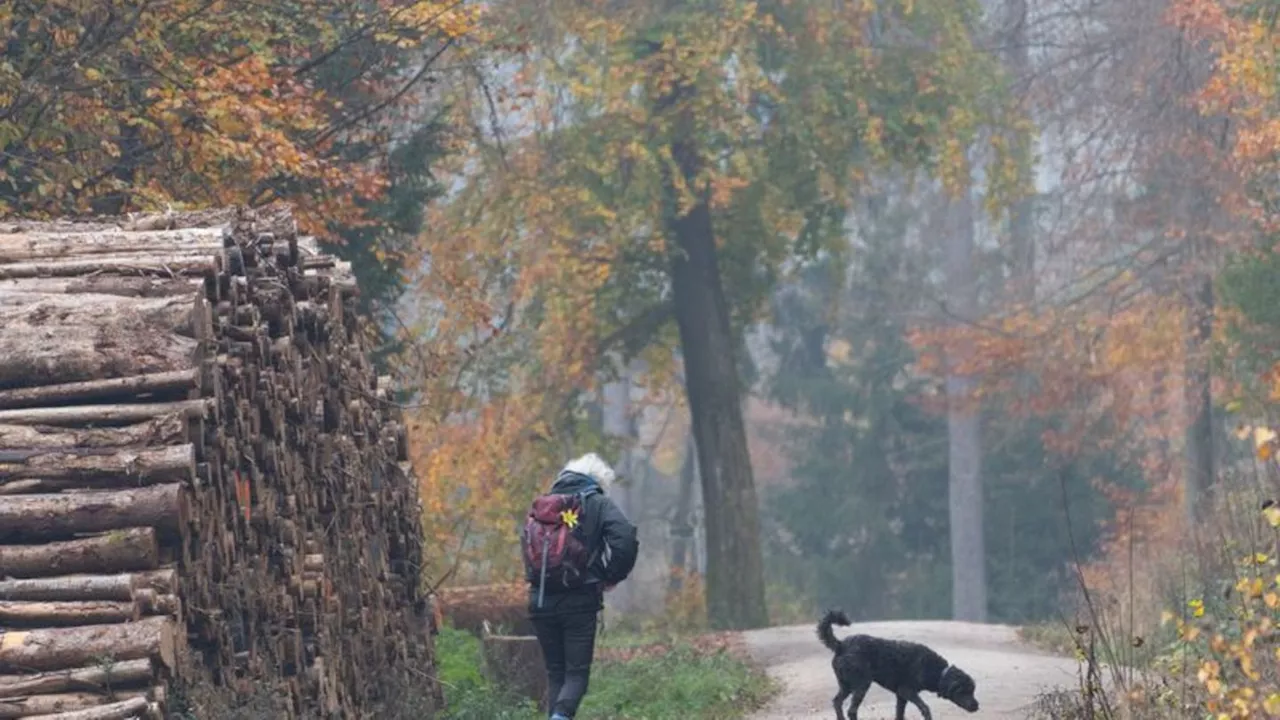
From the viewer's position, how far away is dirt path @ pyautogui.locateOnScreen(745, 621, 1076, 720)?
668 inches

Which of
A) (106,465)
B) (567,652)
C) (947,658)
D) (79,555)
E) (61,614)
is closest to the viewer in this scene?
(61,614)

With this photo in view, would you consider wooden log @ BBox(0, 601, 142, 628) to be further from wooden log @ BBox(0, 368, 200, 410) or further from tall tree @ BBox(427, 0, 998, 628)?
tall tree @ BBox(427, 0, 998, 628)

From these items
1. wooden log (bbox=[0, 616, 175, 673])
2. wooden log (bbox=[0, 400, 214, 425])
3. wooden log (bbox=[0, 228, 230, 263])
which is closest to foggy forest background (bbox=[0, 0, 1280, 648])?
wooden log (bbox=[0, 228, 230, 263])

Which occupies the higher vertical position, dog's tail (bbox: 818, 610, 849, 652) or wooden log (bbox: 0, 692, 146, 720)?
dog's tail (bbox: 818, 610, 849, 652)

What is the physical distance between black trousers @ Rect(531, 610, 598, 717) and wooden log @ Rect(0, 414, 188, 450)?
329 cm

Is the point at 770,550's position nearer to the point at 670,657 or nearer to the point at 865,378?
the point at 865,378

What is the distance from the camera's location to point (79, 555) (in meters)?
10.0

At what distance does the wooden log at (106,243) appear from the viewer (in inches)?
456

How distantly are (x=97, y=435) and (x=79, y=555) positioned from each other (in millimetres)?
635

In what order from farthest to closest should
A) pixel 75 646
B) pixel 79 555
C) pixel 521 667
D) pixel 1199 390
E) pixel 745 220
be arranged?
pixel 1199 390 → pixel 745 220 → pixel 521 667 → pixel 79 555 → pixel 75 646

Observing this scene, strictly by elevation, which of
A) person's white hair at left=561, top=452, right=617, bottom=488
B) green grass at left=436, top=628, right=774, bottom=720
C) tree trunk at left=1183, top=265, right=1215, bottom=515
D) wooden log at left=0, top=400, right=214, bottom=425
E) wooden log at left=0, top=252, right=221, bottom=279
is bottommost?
green grass at left=436, top=628, right=774, bottom=720

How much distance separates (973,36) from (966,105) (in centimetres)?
752

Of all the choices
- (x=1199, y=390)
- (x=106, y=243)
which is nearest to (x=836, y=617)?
(x=106, y=243)

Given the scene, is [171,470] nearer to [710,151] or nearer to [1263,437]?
[1263,437]
